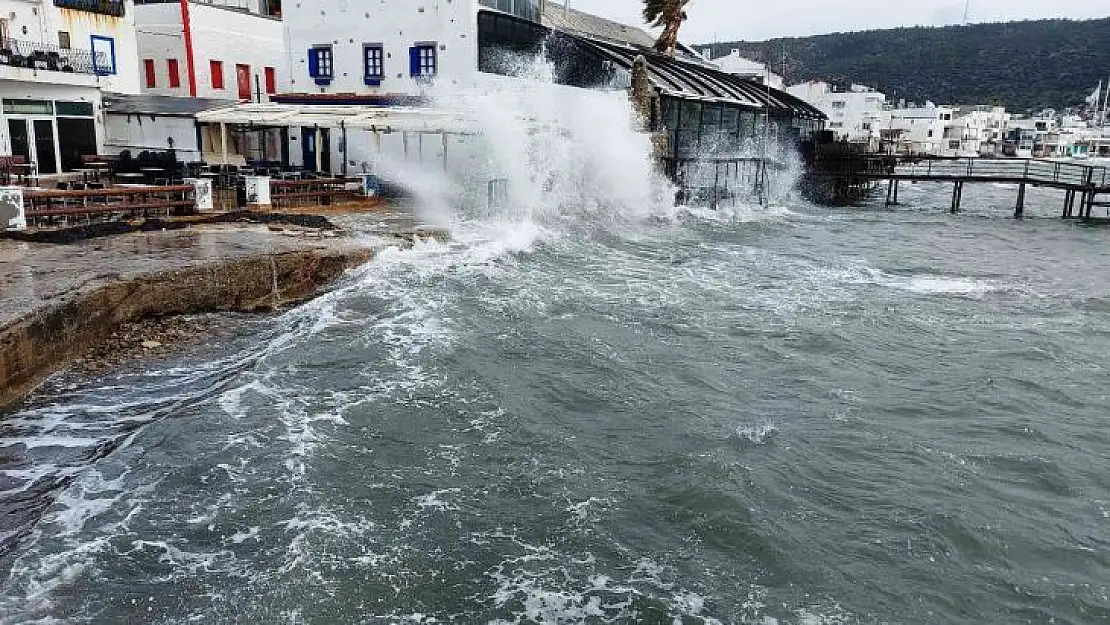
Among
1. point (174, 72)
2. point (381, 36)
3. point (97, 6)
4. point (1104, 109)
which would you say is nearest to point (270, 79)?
point (174, 72)

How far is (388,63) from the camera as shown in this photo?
90.3ft

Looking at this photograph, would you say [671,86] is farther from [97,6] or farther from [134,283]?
[134,283]

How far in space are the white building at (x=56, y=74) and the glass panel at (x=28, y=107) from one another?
2 cm

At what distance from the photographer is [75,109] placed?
25484 mm

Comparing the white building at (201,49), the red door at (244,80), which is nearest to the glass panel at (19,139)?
the white building at (201,49)

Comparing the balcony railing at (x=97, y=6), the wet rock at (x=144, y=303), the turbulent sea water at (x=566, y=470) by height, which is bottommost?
the turbulent sea water at (x=566, y=470)

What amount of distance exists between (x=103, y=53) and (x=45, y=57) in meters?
4.56

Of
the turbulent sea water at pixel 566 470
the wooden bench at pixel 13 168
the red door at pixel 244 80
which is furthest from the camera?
the red door at pixel 244 80

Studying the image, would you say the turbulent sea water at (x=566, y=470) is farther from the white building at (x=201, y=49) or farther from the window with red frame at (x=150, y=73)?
the window with red frame at (x=150, y=73)

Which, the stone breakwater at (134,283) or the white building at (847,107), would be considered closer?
the stone breakwater at (134,283)

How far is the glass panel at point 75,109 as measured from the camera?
25016mm

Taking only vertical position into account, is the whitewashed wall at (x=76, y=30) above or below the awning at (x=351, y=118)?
above

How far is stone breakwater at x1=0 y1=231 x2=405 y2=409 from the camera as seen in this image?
965 centimetres

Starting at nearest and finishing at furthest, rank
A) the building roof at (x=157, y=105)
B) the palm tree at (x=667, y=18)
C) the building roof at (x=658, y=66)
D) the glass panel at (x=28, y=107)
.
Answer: the glass panel at (x=28, y=107), the building roof at (x=157, y=105), the building roof at (x=658, y=66), the palm tree at (x=667, y=18)
